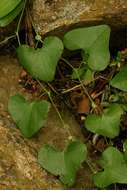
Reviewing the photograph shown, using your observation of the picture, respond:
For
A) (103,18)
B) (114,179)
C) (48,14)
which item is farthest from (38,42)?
(114,179)

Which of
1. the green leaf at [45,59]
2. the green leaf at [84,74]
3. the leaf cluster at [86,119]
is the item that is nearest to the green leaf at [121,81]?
the leaf cluster at [86,119]

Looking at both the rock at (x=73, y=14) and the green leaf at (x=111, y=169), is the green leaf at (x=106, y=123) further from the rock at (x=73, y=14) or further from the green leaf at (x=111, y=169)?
the rock at (x=73, y=14)

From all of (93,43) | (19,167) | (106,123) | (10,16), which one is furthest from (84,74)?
(19,167)

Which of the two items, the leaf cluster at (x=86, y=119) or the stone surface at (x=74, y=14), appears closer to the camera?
the leaf cluster at (x=86, y=119)

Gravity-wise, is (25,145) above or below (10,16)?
below

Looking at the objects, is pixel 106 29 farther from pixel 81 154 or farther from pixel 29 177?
pixel 29 177

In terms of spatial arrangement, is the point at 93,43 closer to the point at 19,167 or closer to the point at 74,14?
the point at 74,14
